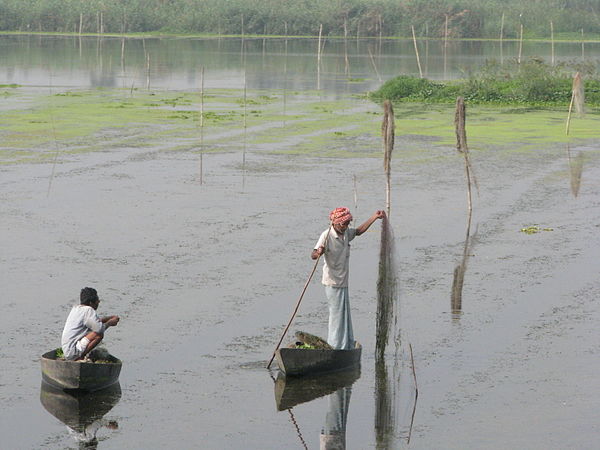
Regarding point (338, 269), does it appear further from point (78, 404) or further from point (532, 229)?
point (532, 229)

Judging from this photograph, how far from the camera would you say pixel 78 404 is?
1009cm

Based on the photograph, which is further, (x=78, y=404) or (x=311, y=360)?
(x=311, y=360)

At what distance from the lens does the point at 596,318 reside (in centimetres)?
1326

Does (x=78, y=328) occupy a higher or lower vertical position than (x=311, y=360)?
higher

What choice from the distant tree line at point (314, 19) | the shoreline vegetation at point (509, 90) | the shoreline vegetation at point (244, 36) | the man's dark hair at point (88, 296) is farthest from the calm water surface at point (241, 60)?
the man's dark hair at point (88, 296)

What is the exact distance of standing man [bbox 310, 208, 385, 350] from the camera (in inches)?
424

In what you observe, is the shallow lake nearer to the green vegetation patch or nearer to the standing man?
the green vegetation patch

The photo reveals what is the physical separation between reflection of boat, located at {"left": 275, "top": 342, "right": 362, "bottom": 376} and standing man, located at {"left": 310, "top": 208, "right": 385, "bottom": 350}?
12 centimetres

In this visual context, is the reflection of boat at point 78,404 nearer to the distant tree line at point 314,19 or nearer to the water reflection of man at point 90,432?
the water reflection of man at point 90,432

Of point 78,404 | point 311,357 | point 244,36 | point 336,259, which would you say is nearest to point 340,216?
point 336,259

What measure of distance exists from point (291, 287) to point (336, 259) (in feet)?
12.0

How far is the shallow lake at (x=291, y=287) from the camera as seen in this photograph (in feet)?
32.3

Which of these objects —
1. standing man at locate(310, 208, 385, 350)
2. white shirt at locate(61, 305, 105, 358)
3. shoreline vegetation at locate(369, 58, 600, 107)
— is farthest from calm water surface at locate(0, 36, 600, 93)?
white shirt at locate(61, 305, 105, 358)

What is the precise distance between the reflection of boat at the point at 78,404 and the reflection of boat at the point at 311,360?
1.55 m
